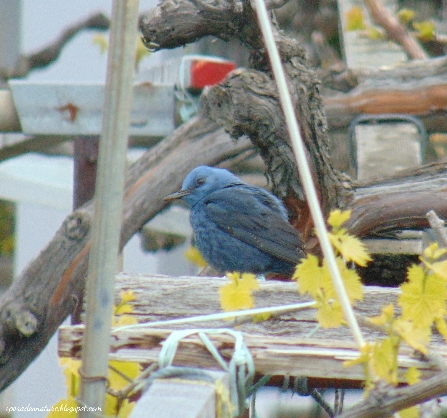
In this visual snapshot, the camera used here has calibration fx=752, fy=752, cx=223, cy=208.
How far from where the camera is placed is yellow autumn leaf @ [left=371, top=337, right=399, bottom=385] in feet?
3.25

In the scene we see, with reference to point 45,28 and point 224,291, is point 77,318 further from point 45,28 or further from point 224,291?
point 45,28

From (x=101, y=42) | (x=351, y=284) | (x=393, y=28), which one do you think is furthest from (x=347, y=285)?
(x=101, y=42)

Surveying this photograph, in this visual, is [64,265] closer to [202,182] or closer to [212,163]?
[212,163]

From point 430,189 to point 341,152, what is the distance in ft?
3.86

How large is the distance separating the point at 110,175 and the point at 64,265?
1.67 meters

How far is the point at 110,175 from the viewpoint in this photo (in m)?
0.83

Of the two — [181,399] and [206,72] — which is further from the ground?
[206,72]

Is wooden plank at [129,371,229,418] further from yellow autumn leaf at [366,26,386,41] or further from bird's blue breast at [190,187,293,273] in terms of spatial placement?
yellow autumn leaf at [366,26,386,41]

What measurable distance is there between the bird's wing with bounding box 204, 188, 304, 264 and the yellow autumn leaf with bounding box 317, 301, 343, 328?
1488mm

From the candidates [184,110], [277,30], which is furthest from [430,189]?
[184,110]

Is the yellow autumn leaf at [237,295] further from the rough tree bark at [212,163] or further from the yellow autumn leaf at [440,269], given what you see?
the rough tree bark at [212,163]

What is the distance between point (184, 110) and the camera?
3.01m

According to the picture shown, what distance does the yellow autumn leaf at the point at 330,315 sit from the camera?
1.13 metres

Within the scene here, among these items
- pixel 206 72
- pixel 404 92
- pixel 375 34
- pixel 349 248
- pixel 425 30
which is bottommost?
pixel 349 248
